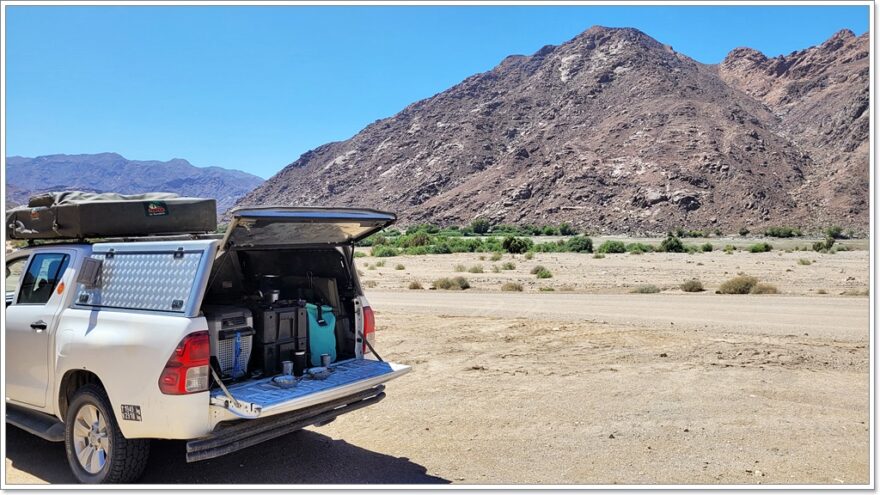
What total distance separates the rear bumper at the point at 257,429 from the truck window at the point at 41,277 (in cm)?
227

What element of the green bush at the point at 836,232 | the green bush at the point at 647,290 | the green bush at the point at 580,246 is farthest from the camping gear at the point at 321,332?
the green bush at the point at 836,232

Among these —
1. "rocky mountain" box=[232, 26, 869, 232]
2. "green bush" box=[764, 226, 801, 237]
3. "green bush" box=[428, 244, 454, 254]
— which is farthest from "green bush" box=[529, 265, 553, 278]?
"rocky mountain" box=[232, 26, 869, 232]

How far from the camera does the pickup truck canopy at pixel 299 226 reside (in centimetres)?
576

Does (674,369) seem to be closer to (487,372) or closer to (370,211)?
(487,372)

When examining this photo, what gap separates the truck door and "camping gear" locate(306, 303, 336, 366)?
207 cm

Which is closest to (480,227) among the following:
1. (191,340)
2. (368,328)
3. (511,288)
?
(511,288)

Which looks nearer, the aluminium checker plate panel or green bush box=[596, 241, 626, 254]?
the aluminium checker plate panel

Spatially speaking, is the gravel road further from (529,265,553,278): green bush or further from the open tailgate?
(529,265,553,278): green bush

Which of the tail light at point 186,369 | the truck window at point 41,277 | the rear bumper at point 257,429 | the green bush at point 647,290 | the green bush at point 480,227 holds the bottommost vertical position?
the green bush at point 647,290

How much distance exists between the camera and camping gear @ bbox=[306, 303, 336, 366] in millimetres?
6750

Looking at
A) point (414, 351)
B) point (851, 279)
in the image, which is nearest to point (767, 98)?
point (851, 279)

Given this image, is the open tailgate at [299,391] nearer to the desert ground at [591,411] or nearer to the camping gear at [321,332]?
the camping gear at [321,332]

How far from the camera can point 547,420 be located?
803cm

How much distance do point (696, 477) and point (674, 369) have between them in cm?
447
